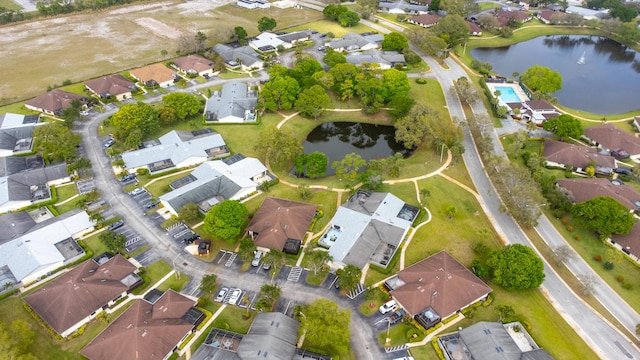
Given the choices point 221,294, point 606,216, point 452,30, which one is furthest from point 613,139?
point 221,294

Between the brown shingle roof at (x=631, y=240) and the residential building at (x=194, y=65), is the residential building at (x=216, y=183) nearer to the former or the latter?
the residential building at (x=194, y=65)

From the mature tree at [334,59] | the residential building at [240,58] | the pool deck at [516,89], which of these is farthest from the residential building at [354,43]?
the pool deck at [516,89]

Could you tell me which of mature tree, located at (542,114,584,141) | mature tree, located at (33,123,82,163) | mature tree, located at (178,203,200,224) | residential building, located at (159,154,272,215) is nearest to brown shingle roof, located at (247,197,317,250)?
residential building, located at (159,154,272,215)

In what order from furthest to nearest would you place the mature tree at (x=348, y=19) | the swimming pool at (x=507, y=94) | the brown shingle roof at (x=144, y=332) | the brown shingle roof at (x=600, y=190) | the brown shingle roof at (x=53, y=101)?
the mature tree at (x=348, y=19) < the swimming pool at (x=507, y=94) < the brown shingle roof at (x=53, y=101) < the brown shingle roof at (x=600, y=190) < the brown shingle roof at (x=144, y=332)

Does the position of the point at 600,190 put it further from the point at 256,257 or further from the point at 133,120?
the point at 133,120

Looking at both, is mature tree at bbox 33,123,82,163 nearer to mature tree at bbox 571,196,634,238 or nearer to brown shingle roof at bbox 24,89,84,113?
brown shingle roof at bbox 24,89,84,113
